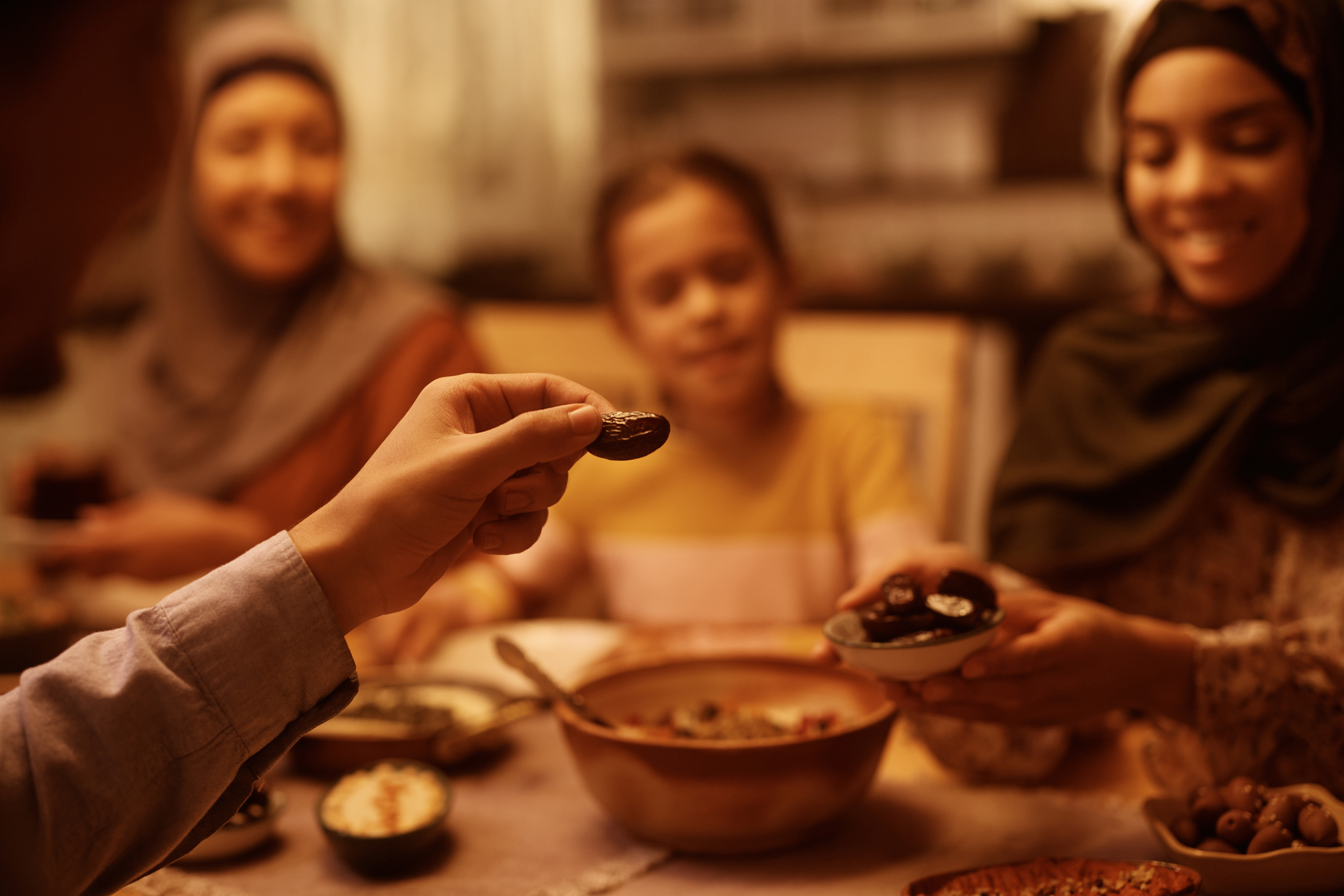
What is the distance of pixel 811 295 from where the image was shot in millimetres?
3062

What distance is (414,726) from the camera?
3.43 feet

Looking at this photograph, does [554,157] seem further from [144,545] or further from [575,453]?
[575,453]

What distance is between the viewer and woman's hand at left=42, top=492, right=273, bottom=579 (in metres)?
1.61

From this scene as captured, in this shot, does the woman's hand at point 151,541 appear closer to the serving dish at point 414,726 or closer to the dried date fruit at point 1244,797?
the serving dish at point 414,726

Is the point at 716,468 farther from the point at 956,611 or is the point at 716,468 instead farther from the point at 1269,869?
the point at 1269,869

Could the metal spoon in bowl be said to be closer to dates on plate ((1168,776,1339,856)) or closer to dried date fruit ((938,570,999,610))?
dried date fruit ((938,570,999,610))

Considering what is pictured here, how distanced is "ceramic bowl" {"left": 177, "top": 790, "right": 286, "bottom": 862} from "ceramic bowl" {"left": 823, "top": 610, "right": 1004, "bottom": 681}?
0.49m

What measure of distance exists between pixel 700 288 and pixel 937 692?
0.82 m

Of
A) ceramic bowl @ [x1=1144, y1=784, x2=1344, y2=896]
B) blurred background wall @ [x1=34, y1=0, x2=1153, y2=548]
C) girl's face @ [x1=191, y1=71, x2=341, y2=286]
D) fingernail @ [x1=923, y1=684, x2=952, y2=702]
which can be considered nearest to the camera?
ceramic bowl @ [x1=1144, y1=784, x2=1344, y2=896]

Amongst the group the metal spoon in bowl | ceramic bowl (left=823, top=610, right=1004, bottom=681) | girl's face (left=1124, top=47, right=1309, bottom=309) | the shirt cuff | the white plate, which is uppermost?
girl's face (left=1124, top=47, right=1309, bottom=309)

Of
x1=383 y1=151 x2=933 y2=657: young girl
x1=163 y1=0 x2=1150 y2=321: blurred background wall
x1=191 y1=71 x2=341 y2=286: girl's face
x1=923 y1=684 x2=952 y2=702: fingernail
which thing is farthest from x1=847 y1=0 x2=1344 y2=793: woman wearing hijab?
x1=163 y1=0 x2=1150 y2=321: blurred background wall

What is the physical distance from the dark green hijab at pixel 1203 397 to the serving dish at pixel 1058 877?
1.60 feet

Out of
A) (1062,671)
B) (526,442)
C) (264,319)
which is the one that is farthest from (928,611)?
(264,319)

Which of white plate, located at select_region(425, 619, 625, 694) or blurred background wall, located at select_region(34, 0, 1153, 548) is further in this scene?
blurred background wall, located at select_region(34, 0, 1153, 548)
